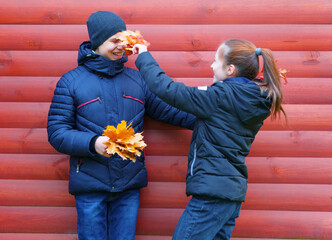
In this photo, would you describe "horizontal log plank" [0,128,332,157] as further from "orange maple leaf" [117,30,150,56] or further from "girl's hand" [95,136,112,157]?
"orange maple leaf" [117,30,150,56]

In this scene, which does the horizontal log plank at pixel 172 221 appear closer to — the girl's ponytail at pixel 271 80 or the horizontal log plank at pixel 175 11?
the girl's ponytail at pixel 271 80

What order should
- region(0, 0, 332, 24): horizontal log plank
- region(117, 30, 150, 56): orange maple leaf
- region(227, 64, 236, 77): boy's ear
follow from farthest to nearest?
region(0, 0, 332, 24): horizontal log plank
region(117, 30, 150, 56): orange maple leaf
region(227, 64, 236, 77): boy's ear

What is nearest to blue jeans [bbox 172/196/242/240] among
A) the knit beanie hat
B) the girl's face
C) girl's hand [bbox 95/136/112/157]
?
girl's hand [bbox 95/136/112/157]

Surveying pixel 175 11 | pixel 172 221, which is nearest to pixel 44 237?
pixel 172 221

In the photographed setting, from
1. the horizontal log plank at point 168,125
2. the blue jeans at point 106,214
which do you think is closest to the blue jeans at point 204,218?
the blue jeans at point 106,214

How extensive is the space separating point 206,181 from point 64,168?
1377mm

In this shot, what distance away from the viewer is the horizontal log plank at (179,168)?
9.62 ft

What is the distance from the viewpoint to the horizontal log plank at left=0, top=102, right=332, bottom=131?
9.59 feet

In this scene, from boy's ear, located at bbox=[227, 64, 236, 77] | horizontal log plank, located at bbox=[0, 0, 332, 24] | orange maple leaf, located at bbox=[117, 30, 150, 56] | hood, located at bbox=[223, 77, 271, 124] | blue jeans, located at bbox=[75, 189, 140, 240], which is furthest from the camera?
horizontal log plank, located at bbox=[0, 0, 332, 24]

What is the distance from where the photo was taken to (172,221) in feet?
9.67

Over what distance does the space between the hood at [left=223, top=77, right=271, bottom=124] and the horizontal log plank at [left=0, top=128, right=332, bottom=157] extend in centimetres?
84

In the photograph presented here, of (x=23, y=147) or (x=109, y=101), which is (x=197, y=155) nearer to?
(x=109, y=101)

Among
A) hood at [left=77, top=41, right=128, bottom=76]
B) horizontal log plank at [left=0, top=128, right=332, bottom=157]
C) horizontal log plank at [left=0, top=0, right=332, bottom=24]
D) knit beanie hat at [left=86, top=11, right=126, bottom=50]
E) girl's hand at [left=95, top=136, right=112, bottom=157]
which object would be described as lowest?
horizontal log plank at [left=0, top=128, right=332, bottom=157]

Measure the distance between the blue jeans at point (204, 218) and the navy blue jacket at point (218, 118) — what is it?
0.07 metres
